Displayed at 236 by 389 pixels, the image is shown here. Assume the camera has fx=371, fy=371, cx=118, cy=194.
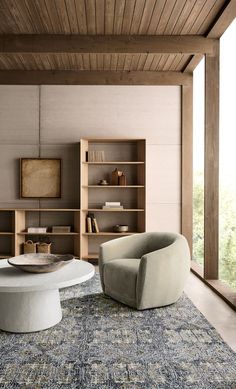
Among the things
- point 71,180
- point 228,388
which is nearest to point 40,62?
point 71,180

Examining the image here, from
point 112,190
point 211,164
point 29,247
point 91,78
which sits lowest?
point 29,247

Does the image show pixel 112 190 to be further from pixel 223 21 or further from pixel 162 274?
pixel 223 21

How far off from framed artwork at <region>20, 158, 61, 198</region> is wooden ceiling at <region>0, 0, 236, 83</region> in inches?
62.0

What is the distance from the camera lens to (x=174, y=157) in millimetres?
6152

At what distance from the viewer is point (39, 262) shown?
11.2 feet

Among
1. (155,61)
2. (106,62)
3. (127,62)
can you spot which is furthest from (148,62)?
(106,62)

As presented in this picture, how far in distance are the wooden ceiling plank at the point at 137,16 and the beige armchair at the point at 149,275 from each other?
2529mm

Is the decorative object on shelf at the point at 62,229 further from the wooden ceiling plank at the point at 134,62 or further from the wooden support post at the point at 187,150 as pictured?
the wooden ceiling plank at the point at 134,62

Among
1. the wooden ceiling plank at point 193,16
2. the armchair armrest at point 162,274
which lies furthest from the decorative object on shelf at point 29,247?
the wooden ceiling plank at point 193,16

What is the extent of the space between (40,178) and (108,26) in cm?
261

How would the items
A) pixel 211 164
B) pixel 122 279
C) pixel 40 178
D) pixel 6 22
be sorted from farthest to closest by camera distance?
1. pixel 40 178
2. pixel 211 164
3. pixel 6 22
4. pixel 122 279

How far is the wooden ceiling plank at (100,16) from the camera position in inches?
160

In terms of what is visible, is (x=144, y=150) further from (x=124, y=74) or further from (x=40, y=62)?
(x=40, y=62)

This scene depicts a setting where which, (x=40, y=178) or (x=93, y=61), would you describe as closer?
(x=93, y=61)
